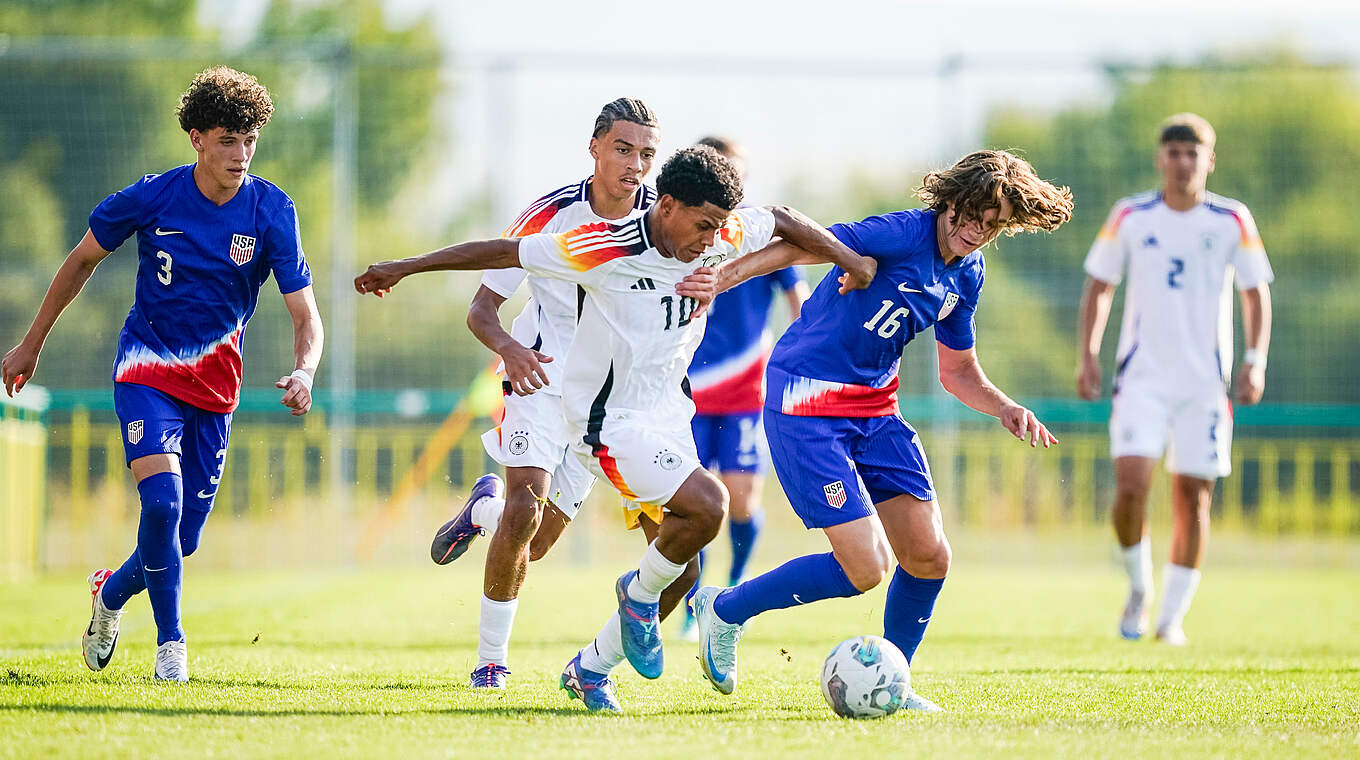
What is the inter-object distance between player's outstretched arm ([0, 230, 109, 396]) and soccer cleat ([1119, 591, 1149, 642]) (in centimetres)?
553

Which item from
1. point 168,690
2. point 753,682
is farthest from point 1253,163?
point 168,690

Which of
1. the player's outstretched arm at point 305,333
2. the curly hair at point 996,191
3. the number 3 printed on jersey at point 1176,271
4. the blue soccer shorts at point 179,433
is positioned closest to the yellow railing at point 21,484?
the blue soccer shorts at point 179,433

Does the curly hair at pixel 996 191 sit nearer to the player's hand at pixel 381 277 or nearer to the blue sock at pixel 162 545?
the player's hand at pixel 381 277

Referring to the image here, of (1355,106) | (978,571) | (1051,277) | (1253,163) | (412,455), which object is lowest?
(978,571)

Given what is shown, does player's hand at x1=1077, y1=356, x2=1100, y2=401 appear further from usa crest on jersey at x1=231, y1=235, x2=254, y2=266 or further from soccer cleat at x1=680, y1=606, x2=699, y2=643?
usa crest on jersey at x1=231, y1=235, x2=254, y2=266

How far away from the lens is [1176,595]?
27.0 feet

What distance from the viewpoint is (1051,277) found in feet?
53.1

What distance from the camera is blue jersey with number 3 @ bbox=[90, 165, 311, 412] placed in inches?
217

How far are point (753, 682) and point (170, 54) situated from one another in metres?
11.0

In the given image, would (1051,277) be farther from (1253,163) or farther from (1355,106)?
(1355,106)

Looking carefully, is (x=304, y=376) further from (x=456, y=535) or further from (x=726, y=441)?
(x=726, y=441)

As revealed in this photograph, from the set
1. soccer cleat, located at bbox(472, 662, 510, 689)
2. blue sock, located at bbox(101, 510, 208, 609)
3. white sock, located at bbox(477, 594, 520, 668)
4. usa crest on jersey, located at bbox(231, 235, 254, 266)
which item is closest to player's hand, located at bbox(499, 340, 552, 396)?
white sock, located at bbox(477, 594, 520, 668)

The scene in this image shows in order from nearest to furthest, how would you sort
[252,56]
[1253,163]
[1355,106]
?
[252,56] → [1253,163] → [1355,106]

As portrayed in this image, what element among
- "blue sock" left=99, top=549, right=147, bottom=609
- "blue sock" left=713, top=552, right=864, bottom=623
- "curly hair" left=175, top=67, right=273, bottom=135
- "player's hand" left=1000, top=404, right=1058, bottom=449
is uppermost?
"curly hair" left=175, top=67, right=273, bottom=135
